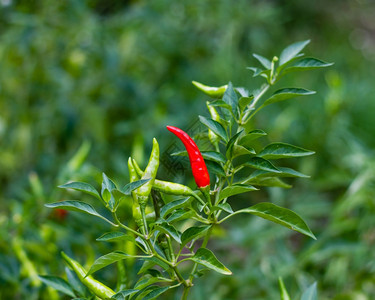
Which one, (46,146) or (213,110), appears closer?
(213,110)

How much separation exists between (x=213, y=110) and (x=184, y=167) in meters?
0.08

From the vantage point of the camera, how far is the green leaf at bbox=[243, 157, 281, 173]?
1.57ft

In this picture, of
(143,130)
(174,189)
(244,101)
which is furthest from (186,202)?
(143,130)

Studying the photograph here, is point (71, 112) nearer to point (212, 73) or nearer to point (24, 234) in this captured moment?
point (24, 234)

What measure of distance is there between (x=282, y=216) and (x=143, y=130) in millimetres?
1222

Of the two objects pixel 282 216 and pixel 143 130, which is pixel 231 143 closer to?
pixel 282 216

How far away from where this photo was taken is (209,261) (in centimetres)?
47

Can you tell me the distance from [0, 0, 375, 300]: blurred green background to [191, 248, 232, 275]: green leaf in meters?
0.34

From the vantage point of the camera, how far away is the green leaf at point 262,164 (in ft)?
1.57

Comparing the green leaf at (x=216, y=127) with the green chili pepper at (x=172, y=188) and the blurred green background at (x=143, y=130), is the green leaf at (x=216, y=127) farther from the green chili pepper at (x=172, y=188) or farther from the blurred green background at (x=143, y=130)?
the blurred green background at (x=143, y=130)

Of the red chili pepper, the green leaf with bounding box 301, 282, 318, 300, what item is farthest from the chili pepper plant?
the green leaf with bounding box 301, 282, 318, 300

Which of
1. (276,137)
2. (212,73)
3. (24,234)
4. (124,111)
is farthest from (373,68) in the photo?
(24,234)

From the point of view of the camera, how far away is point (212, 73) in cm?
245

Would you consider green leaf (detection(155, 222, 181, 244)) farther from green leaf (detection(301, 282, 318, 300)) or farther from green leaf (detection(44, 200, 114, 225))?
green leaf (detection(301, 282, 318, 300))
